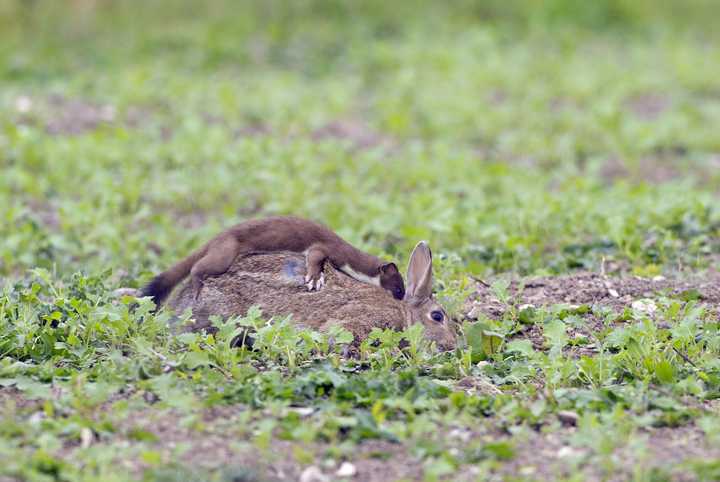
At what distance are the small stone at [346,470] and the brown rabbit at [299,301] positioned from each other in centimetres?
139

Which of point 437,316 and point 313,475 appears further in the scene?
point 437,316

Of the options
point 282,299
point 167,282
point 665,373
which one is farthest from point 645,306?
point 167,282

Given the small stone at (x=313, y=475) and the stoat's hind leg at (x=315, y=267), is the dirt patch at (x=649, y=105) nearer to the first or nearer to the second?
the stoat's hind leg at (x=315, y=267)

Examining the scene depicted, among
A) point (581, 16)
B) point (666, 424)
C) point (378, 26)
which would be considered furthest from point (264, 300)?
point (581, 16)

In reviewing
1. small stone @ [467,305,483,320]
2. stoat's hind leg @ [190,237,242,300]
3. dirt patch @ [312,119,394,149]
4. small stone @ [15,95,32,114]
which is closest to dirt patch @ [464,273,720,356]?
small stone @ [467,305,483,320]

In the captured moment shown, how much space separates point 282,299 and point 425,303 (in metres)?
0.75

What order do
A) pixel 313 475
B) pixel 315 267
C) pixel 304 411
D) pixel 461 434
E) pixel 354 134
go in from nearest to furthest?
1. pixel 313 475
2. pixel 461 434
3. pixel 304 411
4. pixel 315 267
5. pixel 354 134

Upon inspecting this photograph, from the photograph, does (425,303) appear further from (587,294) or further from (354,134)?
(354,134)

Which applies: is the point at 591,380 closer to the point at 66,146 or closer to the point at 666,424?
the point at 666,424

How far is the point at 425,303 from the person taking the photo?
245 inches

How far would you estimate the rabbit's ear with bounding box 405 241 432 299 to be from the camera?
20.4 feet

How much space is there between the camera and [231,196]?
9555 mm

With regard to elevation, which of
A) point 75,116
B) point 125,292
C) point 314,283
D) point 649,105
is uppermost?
point 314,283

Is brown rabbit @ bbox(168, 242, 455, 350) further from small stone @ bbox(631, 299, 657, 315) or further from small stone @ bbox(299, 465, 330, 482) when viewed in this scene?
small stone @ bbox(299, 465, 330, 482)
